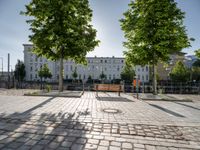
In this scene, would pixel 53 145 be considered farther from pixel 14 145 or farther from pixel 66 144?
pixel 14 145

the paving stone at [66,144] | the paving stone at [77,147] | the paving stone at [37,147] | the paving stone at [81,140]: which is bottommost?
the paving stone at [77,147]

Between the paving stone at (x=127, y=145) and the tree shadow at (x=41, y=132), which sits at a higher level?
the tree shadow at (x=41, y=132)

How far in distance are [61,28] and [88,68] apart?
63146mm

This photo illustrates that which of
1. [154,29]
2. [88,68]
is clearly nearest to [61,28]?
[154,29]

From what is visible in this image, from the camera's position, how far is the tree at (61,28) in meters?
14.7

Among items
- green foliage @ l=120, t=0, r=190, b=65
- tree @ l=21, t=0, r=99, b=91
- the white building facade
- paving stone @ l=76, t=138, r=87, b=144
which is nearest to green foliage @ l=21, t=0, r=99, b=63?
tree @ l=21, t=0, r=99, b=91

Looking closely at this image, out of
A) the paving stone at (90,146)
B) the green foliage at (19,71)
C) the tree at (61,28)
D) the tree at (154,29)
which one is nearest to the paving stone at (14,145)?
the paving stone at (90,146)

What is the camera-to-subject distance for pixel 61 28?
15.2m

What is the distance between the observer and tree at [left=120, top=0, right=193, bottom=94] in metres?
14.6

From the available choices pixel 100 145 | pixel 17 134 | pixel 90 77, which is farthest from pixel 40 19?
pixel 90 77

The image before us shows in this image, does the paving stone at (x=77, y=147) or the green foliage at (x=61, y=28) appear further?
the green foliage at (x=61, y=28)

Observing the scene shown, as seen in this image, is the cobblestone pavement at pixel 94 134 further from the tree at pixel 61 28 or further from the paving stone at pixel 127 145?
the tree at pixel 61 28

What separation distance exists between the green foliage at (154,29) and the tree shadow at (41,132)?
11.8 metres

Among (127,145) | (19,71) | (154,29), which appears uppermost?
(154,29)
